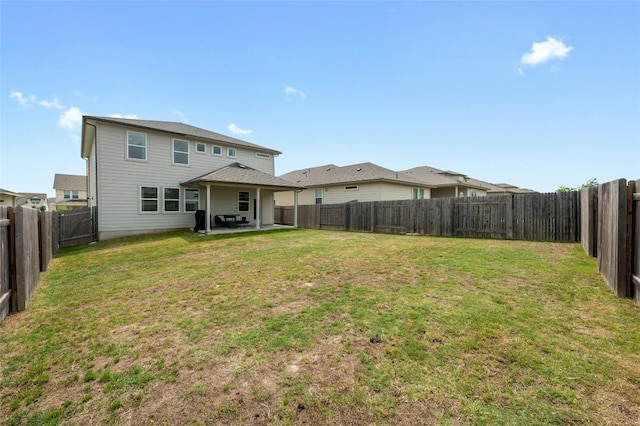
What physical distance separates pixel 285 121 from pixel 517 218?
606 inches

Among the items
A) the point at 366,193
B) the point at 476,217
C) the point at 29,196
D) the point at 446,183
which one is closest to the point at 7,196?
the point at 29,196

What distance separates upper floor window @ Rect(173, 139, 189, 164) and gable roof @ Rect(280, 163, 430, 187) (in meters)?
9.84

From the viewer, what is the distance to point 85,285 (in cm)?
556

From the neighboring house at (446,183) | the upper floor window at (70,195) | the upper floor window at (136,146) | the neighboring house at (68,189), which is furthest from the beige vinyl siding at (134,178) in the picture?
the upper floor window at (70,195)

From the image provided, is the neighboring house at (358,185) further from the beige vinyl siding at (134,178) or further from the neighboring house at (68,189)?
the neighboring house at (68,189)

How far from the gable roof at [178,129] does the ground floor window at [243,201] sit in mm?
3136

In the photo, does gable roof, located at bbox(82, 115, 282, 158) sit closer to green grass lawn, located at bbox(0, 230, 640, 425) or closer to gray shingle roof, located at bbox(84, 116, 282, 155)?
gray shingle roof, located at bbox(84, 116, 282, 155)

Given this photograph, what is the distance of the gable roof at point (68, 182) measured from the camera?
146 ft

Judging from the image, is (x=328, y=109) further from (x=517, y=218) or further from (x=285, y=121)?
(x=517, y=218)

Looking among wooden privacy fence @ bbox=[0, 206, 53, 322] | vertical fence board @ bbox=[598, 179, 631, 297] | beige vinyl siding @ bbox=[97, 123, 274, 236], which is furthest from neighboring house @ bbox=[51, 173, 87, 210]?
vertical fence board @ bbox=[598, 179, 631, 297]

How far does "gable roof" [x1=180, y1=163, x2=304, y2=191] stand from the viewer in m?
14.0

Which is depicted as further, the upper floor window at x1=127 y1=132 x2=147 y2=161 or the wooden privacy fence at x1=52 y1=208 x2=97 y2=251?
the upper floor window at x1=127 y1=132 x2=147 y2=161

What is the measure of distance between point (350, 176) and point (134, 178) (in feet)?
47.0

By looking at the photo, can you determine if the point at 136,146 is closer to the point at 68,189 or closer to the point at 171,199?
the point at 171,199
